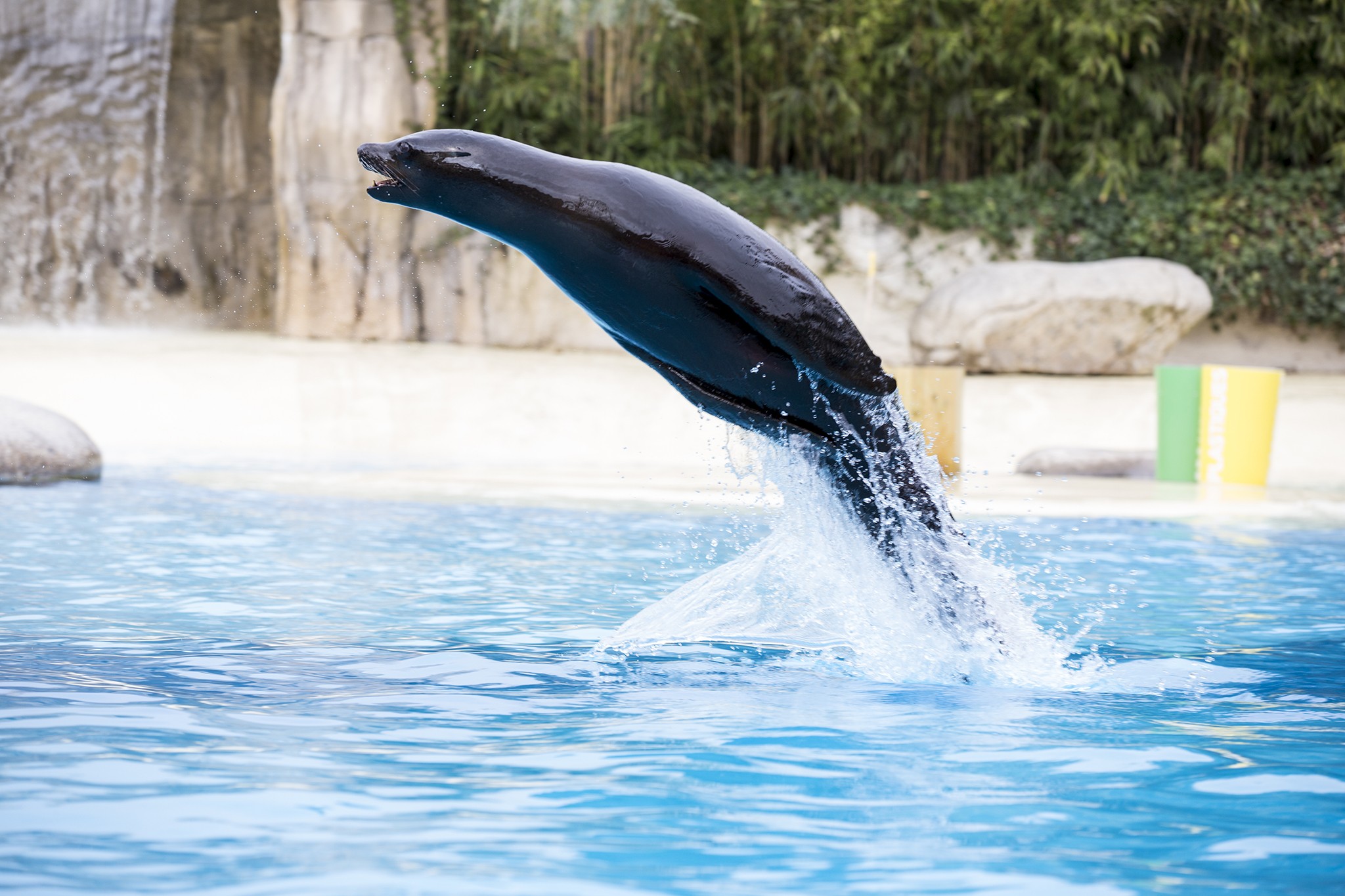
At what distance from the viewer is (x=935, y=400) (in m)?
9.85

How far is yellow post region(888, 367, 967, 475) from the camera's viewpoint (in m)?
9.73

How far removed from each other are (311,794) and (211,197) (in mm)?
17179

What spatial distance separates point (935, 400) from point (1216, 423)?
1.93 m

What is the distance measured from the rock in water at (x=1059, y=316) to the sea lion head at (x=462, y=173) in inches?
Answer: 453

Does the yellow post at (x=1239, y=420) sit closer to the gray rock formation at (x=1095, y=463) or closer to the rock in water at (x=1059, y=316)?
the gray rock formation at (x=1095, y=463)

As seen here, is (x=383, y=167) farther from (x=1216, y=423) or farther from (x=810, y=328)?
(x=1216, y=423)

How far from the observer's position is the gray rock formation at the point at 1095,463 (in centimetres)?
1045

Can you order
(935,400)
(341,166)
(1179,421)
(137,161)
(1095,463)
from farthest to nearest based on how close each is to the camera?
1. (137,161)
2. (341,166)
3. (1095,463)
4. (1179,421)
5. (935,400)

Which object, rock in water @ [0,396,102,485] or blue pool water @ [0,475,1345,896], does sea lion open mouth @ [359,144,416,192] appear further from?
rock in water @ [0,396,102,485]

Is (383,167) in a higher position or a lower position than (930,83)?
lower

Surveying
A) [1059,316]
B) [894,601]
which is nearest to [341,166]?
[1059,316]

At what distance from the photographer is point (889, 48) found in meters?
16.1

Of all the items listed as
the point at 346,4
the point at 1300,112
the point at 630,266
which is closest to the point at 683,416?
the point at 346,4

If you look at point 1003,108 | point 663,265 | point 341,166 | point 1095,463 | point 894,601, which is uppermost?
point 1003,108
